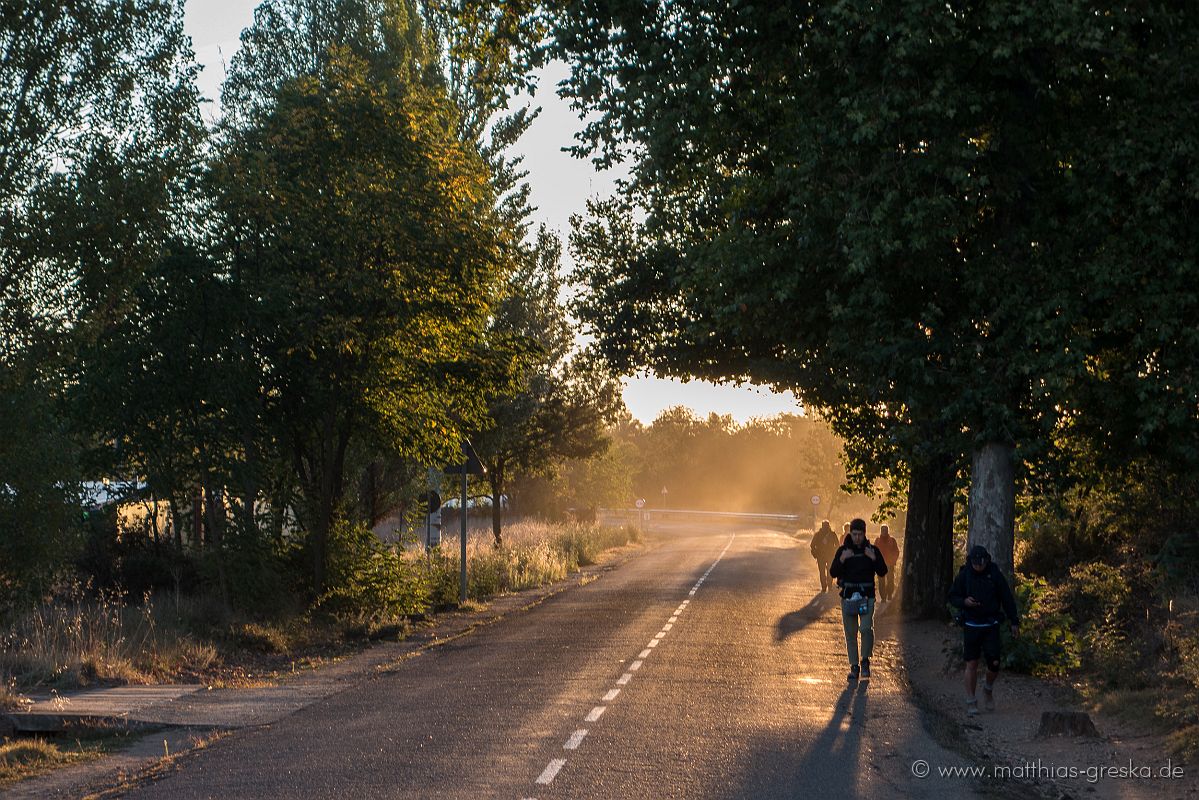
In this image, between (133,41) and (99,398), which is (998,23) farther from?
(133,41)

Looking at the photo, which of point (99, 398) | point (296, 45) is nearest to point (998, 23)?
point (99, 398)

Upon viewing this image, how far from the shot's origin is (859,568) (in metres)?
16.7

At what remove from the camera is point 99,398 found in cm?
1959

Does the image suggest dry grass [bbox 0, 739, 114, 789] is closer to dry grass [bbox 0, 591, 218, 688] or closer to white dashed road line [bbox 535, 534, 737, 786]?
dry grass [bbox 0, 591, 218, 688]

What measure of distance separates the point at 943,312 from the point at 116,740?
1089 cm

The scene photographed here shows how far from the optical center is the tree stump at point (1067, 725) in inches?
488

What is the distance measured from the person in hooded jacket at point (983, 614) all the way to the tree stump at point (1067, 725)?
5.19ft

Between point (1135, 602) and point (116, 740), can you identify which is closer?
point (116, 740)

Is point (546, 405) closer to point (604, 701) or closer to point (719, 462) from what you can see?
point (604, 701)

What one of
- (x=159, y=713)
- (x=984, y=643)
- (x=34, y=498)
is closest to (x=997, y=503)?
(x=984, y=643)

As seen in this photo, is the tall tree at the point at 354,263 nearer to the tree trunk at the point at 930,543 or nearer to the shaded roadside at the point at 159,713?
the shaded roadside at the point at 159,713

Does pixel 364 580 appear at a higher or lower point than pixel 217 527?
lower

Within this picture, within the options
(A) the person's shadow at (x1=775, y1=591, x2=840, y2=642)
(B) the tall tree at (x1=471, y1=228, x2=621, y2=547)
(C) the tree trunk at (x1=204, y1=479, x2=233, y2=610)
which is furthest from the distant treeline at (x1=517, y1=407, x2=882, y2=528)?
(C) the tree trunk at (x1=204, y1=479, x2=233, y2=610)

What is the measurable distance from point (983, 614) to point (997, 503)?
3.29 metres
